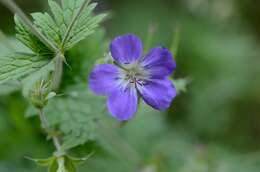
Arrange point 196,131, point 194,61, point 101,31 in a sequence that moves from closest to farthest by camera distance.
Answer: point 101,31 < point 196,131 < point 194,61

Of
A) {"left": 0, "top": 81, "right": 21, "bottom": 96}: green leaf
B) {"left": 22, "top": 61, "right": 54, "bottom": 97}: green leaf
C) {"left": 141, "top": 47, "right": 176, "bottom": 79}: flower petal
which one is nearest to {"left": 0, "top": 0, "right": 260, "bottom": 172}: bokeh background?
{"left": 0, "top": 81, "right": 21, "bottom": 96}: green leaf

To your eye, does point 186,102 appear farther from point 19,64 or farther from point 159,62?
point 19,64

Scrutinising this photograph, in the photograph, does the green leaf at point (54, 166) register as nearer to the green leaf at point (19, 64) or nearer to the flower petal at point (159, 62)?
the green leaf at point (19, 64)

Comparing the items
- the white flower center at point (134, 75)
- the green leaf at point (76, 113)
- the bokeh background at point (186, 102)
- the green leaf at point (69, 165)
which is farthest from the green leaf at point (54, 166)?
the bokeh background at point (186, 102)

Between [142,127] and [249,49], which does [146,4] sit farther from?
[142,127]

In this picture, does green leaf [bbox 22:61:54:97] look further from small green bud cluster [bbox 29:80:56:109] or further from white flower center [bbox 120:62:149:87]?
white flower center [bbox 120:62:149:87]

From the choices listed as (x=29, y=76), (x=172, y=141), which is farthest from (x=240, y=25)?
(x=29, y=76)
